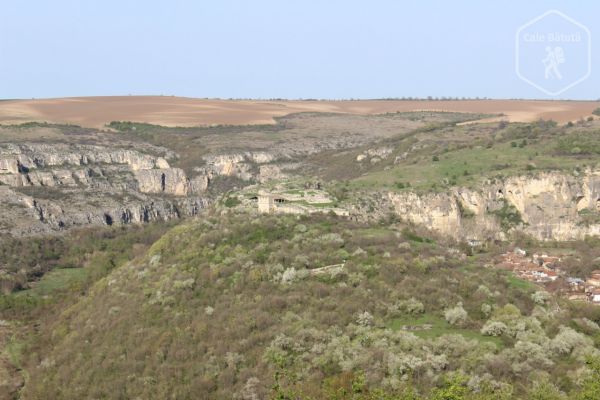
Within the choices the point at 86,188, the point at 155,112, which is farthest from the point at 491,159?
the point at 155,112

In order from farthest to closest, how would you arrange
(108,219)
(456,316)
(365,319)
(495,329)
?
(108,219)
(365,319)
(456,316)
(495,329)

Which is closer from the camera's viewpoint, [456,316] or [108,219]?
[456,316]

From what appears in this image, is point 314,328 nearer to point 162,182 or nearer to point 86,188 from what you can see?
point 86,188

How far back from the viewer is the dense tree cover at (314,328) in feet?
88.1

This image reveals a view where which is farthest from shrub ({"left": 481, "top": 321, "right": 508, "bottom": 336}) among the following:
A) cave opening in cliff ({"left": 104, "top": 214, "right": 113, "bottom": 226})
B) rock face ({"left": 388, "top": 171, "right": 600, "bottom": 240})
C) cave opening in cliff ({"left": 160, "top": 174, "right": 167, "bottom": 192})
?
cave opening in cliff ({"left": 160, "top": 174, "right": 167, "bottom": 192})

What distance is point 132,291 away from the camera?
151 ft

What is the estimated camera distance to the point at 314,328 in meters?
32.0

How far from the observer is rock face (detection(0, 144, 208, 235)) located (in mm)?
99250

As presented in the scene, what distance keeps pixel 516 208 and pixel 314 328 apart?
5202 cm

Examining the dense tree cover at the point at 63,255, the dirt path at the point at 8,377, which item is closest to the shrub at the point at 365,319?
the dirt path at the point at 8,377

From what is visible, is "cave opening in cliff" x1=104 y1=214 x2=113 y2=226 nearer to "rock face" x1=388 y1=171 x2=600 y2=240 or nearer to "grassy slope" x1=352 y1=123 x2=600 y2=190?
"grassy slope" x1=352 y1=123 x2=600 y2=190

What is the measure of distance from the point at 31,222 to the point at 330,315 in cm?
7020

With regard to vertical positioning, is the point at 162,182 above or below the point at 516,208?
below

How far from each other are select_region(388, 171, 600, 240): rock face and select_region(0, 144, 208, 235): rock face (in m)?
46.2
